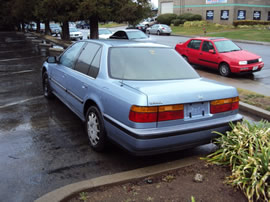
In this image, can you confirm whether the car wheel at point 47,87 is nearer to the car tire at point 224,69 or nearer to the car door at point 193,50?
the car tire at point 224,69

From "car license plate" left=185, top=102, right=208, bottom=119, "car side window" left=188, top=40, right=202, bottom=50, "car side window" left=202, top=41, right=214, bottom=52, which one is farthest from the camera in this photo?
"car side window" left=188, top=40, right=202, bottom=50

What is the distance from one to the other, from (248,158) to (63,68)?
4091 millimetres

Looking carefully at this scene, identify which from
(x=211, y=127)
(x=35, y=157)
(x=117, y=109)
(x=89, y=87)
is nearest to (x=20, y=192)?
(x=35, y=157)

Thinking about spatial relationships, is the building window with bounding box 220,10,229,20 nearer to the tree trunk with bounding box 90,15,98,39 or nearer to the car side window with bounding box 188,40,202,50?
the tree trunk with bounding box 90,15,98,39

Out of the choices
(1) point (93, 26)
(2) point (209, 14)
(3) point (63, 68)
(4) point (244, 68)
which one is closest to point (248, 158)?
(3) point (63, 68)

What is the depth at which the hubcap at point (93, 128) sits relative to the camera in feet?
14.5

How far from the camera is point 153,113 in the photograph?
3.56 metres

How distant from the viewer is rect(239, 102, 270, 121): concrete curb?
6297 millimetres

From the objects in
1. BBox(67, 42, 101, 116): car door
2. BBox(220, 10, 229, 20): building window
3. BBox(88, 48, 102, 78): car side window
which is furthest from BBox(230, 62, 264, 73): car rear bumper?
BBox(220, 10, 229, 20): building window

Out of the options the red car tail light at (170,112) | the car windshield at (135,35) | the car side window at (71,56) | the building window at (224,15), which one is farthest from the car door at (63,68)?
the building window at (224,15)

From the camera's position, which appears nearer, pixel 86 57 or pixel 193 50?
pixel 86 57

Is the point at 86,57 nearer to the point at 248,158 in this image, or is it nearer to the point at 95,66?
the point at 95,66

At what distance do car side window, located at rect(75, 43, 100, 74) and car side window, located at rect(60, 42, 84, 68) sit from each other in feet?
0.95

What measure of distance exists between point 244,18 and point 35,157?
46602 mm
